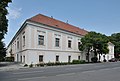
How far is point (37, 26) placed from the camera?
120 ft

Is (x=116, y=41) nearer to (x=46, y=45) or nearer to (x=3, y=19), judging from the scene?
(x=46, y=45)

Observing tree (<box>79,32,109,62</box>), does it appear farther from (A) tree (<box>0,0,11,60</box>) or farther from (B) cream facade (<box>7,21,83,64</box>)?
(A) tree (<box>0,0,11,60</box>)

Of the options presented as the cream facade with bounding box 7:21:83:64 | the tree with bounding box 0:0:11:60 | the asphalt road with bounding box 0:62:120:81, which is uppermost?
the tree with bounding box 0:0:11:60

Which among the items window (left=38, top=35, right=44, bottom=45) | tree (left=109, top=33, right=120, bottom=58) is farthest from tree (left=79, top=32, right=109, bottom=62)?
tree (left=109, top=33, right=120, bottom=58)

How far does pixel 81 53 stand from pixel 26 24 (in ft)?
67.6

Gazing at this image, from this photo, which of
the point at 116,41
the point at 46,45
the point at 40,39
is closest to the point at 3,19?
the point at 40,39

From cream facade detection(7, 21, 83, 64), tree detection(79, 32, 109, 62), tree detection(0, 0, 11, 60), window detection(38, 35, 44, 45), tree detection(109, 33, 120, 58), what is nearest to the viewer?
tree detection(0, 0, 11, 60)

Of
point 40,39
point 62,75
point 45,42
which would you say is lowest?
point 62,75

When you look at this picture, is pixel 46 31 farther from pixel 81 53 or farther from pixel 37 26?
pixel 81 53

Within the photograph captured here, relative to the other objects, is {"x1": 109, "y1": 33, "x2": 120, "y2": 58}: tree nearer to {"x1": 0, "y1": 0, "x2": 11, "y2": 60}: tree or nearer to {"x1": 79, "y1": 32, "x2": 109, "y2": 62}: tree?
{"x1": 79, "y1": 32, "x2": 109, "y2": 62}: tree

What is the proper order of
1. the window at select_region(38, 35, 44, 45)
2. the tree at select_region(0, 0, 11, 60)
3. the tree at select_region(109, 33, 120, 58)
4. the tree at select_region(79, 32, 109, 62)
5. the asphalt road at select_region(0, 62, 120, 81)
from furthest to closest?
the tree at select_region(109, 33, 120, 58) < the tree at select_region(79, 32, 109, 62) < the window at select_region(38, 35, 44, 45) < the tree at select_region(0, 0, 11, 60) < the asphalt road at select_region(0, 62, 120, 81)

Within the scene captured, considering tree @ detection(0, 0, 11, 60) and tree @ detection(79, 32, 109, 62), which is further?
tree @ detection(79, 32, 109, 62)

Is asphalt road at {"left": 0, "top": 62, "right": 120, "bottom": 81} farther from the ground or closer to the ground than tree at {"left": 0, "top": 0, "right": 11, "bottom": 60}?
closer to the ground

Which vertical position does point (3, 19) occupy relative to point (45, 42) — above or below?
above
